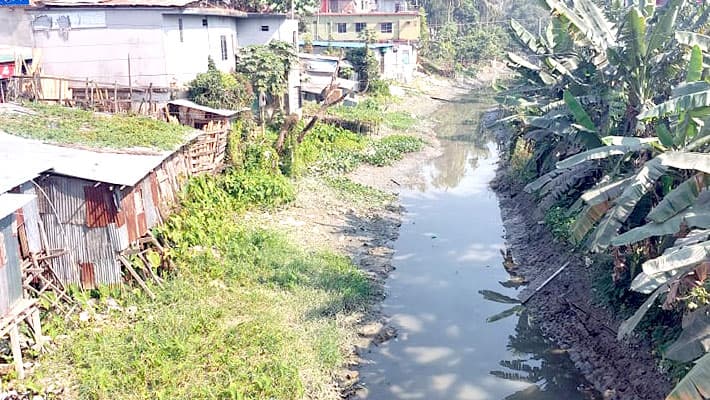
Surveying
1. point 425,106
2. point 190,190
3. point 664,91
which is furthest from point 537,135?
point 425,106

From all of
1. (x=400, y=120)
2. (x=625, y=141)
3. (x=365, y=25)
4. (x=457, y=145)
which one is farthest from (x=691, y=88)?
(x=365, y=25)

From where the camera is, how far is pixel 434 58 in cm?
5484

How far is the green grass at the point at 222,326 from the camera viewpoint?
9664 millimetres

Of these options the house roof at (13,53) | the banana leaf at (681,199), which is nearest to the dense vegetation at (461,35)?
the house roof at (13,53)

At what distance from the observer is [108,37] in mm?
20094

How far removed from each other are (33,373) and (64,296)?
1943 mm

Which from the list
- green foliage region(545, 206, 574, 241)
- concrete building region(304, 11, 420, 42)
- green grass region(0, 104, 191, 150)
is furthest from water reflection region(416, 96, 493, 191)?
green grass region(0, 104, 191, 150)

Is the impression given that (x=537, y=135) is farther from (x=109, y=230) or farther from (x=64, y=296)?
(x=64, y=296)

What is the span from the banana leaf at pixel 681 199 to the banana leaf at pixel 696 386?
255cm

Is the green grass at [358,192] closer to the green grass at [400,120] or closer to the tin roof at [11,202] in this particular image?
the green grass at [400,120]

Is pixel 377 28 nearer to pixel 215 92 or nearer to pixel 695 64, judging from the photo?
pixel 215 92

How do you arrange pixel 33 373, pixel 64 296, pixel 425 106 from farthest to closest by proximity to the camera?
pixel 425 106 → pixel 64 296 → pixel 33 373

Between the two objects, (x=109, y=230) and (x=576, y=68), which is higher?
(x=576, y=68)

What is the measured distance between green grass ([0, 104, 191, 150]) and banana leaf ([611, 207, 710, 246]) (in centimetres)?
986
